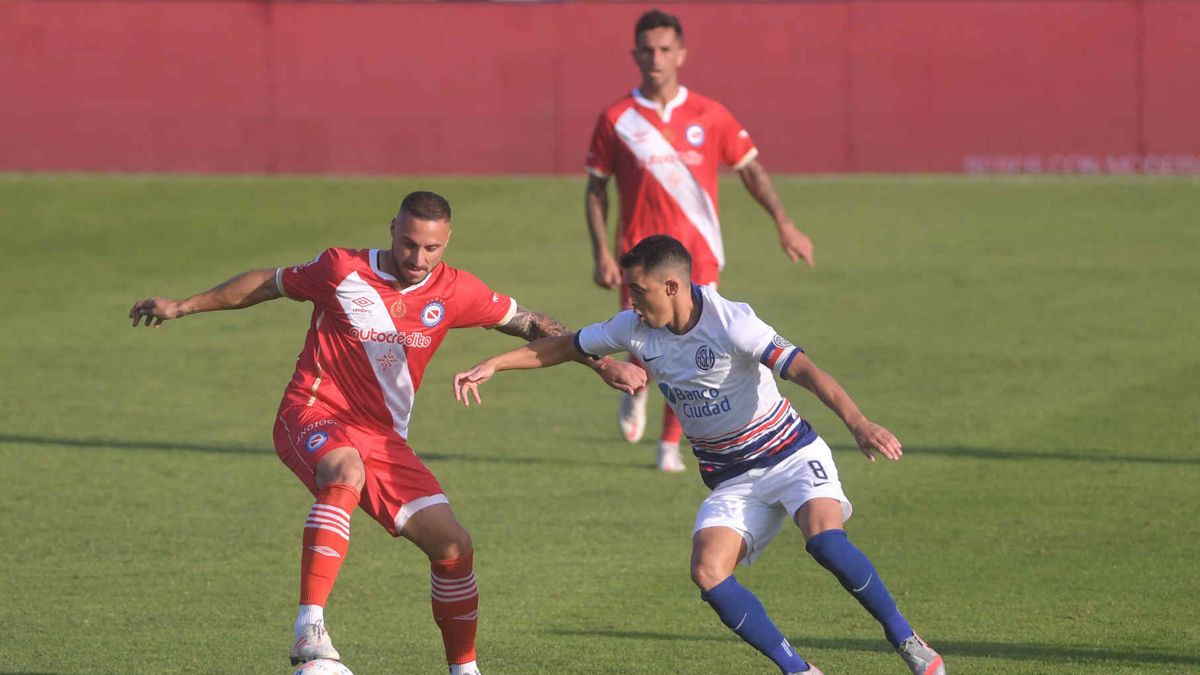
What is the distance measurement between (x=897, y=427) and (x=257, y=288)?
6.70 m

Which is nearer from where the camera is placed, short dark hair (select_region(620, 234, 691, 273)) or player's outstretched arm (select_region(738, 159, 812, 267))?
short dark hair (select_region(620, 234, 691, 273))

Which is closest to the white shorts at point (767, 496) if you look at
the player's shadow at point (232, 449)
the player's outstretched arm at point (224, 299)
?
the player's outstretched arm at point (224, 299)

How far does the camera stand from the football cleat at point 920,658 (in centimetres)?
662

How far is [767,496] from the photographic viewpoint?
704 cm

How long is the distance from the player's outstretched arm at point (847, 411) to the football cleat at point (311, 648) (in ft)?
6.41

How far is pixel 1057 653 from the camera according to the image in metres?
7.45

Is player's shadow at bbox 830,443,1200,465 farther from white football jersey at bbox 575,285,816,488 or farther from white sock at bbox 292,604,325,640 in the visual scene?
white sock at bbox 292,604,325,640

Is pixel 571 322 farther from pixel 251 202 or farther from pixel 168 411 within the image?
pixel 251 202

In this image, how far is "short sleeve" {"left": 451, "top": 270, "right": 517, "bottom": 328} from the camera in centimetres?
749

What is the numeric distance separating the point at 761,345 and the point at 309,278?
1880 mm

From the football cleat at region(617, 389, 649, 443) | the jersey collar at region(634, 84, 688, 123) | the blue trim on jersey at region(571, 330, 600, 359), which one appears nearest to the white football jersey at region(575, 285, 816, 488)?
the blue trim on jersey at region(571, 330, 600, 359)

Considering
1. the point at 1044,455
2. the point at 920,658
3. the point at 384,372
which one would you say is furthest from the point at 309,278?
the point at 1044,455

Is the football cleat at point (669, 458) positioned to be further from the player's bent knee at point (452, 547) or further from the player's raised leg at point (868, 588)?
the player's raised leg at point (868, 588)

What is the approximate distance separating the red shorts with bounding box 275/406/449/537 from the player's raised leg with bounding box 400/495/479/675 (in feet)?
0.24
